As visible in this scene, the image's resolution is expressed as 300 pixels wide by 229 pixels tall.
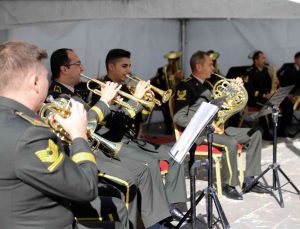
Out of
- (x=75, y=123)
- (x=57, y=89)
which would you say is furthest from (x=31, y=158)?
(x=57, y=89)

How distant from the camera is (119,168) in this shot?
3.96m

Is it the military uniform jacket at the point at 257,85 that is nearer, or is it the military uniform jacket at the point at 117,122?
the military uniform jacket at the point at 117,122

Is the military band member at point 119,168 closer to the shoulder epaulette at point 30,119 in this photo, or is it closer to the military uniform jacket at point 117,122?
the military uniform jacket at point 117,122

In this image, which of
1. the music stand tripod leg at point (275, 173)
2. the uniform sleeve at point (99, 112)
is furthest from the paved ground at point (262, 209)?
the uniform sleeve at point (99, 112)

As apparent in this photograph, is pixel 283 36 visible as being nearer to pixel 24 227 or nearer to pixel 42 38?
pixel 42 38

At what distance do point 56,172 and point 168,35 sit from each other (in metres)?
7.80

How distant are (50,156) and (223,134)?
354 cm

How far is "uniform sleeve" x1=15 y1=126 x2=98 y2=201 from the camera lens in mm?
2014

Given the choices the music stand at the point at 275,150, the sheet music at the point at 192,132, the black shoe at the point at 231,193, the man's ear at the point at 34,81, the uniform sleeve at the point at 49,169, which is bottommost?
the black shoe at the point at 231,193

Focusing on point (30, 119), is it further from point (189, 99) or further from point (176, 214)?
point (189, 99)

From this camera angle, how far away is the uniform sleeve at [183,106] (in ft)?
16.9

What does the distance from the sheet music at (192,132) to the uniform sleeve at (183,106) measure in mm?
1572

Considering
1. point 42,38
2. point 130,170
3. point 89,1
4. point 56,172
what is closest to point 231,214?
point 130,170

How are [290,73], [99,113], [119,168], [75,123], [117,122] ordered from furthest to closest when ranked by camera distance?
1. [290,73]
2. [117,122]
3. [119,168]
4. [99,113]
5. [75,123]
